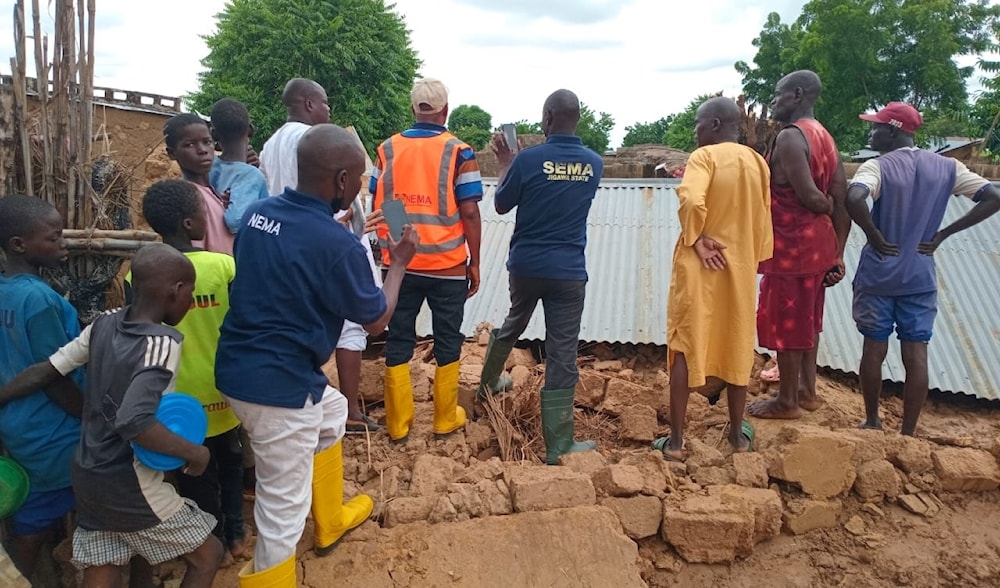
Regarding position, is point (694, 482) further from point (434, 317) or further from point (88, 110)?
point (88, 110)

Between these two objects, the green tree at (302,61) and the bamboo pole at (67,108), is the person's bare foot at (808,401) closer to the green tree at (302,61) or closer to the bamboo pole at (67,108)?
the bamboo pole at (67,108)

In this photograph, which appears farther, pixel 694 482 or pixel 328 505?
pixel 694 482

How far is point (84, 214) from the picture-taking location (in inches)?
110

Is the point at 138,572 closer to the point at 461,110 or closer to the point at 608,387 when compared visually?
the point at 608,387

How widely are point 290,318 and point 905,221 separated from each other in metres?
3.27

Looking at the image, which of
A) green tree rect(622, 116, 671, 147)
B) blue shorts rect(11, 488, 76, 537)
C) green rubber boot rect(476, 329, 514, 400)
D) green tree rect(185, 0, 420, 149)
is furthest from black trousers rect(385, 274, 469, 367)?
green tree rect(622, 116, 671, 147)

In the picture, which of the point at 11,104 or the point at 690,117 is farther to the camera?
the point at 690,117

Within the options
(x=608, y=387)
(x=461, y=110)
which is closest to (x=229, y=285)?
(x=608, y=387)

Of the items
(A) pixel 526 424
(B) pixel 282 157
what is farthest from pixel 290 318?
(A) pixel 526 424

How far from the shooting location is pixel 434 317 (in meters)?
3.54

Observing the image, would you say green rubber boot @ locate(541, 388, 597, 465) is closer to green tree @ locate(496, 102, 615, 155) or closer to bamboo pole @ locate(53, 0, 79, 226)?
bamboo pole @ locate(53, 0, 79, 226)

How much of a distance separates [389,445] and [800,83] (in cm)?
311

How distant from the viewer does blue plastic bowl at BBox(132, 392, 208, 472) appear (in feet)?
6.51

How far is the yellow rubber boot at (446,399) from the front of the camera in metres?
3.52
